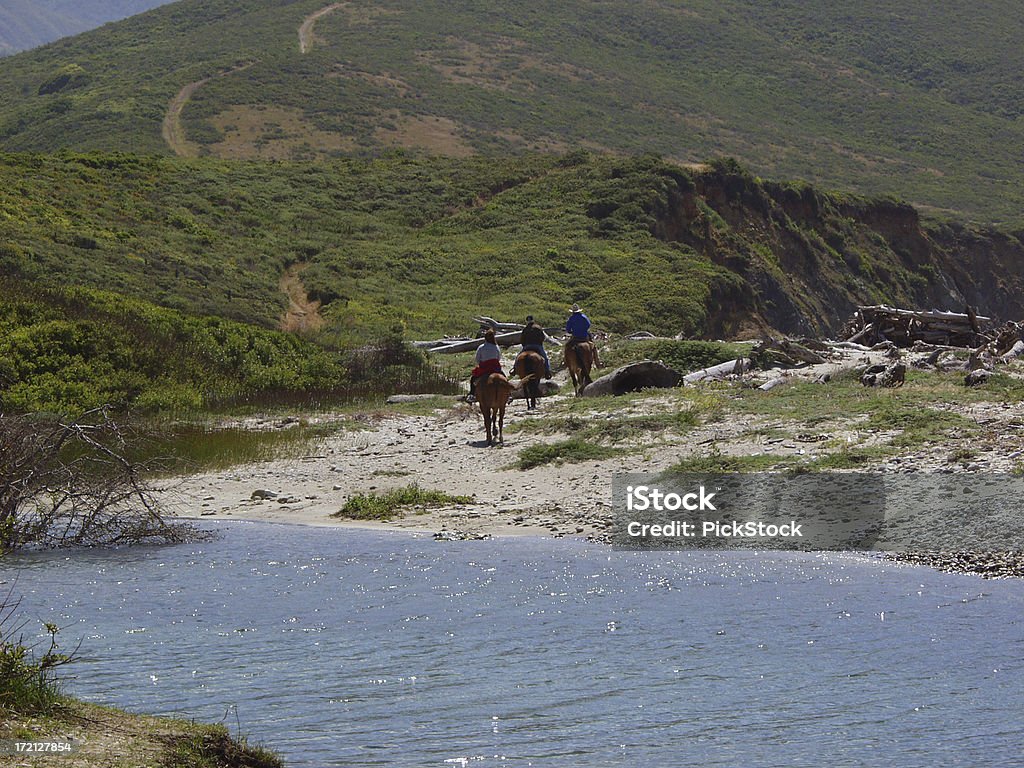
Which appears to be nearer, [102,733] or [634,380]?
[102,733]

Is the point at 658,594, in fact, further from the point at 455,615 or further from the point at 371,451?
the point at 371,451

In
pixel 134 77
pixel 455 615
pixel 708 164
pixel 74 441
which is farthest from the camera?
pixel 134 77

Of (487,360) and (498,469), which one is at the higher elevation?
(487,360)

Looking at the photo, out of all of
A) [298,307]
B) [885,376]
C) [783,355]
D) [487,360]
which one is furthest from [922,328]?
[298,307]

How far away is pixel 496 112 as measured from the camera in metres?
125

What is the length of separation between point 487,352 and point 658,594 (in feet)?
31.4

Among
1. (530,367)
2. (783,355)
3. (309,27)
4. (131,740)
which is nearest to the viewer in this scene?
(131,740)

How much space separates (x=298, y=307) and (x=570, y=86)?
311 ft

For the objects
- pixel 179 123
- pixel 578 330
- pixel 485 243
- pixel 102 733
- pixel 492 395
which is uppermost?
pixel 179 123

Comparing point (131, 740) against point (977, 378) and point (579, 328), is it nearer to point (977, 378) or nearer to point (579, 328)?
point (977, 378)

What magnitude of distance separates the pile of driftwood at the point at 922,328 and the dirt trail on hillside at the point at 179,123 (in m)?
64.5

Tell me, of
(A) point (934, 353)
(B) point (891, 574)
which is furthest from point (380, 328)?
(B) point (891, 574)

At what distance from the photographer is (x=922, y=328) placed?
1379 inches

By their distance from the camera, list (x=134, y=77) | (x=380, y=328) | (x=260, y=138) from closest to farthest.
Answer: (x=380, y=328) < (x=260, y=138) < (x=134, y=77)
